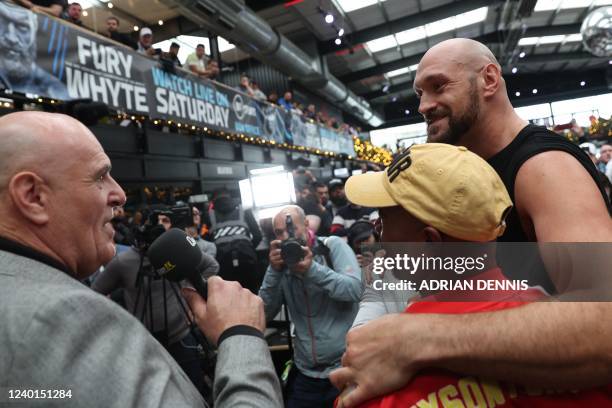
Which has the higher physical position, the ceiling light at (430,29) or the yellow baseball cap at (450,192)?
the ceiling light at (430,29)

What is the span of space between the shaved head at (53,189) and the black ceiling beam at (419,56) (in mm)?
15553

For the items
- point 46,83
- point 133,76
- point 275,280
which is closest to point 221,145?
point 133,76

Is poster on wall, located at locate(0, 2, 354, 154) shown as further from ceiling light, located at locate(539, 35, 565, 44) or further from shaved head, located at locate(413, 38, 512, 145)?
ceiling light, located at locate(539, 35, 565, 44)

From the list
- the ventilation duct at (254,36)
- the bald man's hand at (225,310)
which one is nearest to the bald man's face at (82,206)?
the bald man's hand at (225,310)

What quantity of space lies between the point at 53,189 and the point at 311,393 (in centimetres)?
202

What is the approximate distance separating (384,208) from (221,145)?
27.9ft

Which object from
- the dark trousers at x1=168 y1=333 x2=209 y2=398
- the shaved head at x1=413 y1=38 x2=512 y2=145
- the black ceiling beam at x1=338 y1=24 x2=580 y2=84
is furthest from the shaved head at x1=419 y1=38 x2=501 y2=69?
the black ceiling beam at x1=338 y1=24 x2=580 y2=84

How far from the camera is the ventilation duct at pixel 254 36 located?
287 inches

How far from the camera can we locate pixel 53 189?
3.08 ft

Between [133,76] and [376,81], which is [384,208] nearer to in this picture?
[133,76]

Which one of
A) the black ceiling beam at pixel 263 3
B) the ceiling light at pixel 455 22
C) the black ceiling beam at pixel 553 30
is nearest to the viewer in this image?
the black ceiling beam at pixel 263 3

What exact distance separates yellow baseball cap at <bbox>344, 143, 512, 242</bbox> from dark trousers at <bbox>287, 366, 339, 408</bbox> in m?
1.91

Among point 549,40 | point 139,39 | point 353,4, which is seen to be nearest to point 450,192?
point 139,39

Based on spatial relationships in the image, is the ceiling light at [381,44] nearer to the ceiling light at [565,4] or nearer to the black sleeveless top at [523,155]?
the ceiling light at [565,4]
